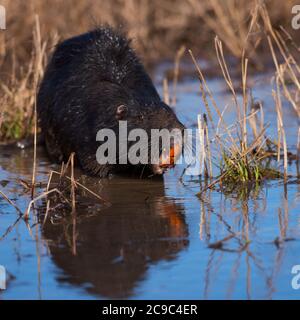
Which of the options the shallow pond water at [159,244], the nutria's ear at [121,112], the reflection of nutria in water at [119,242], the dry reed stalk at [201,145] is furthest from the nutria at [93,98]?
the reflection of nutria in water at [119,242]

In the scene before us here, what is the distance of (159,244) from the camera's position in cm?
419

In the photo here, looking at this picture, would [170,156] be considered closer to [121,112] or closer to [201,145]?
[201,145]

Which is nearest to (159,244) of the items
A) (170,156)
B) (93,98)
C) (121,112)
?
(170,156)

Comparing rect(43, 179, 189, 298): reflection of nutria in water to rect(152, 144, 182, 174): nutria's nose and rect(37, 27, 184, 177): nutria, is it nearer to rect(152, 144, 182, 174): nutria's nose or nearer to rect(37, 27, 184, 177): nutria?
rect(152, 144, 182, 174): nutria's nose

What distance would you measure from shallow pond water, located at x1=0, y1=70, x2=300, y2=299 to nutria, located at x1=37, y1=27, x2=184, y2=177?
1.27ft

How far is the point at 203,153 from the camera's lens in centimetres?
541

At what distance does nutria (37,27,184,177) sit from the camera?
18.2 ft

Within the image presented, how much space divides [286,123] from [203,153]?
193 centimetres

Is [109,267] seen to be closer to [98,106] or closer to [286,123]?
[98,106]

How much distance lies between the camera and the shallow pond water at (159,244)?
359 centimetres

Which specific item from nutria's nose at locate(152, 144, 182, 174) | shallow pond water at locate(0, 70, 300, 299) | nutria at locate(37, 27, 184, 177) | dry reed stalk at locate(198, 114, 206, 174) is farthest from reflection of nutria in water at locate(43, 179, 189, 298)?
nutria at locate(37, 27, 184, 177)

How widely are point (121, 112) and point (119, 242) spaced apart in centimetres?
151

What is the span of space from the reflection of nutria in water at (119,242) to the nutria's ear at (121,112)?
1.90ft
